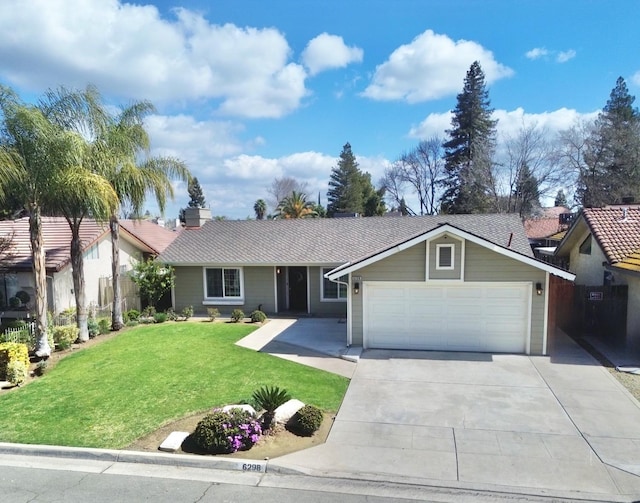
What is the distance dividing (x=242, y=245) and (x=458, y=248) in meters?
10.6

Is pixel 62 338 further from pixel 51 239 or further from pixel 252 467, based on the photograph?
pixel 252 467

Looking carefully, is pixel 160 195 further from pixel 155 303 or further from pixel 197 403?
pixel 197 403

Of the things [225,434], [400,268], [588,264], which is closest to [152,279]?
[400,268]

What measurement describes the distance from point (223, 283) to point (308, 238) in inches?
174

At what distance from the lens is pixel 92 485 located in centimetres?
620

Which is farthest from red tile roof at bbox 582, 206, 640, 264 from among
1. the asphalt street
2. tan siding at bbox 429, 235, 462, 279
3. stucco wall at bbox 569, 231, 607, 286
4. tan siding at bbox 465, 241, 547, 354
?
the asphalt street

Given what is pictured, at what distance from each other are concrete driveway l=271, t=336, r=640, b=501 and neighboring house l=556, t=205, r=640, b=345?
298 cm

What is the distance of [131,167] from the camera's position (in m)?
14.6

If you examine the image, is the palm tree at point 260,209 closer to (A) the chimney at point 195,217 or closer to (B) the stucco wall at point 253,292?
(A) the chimney at point 195,217

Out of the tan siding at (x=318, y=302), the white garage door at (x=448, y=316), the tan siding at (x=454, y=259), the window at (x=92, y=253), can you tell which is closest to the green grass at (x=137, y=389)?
the white garage door at (x=448, y=316)

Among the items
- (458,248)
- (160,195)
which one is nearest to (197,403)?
(458,248)

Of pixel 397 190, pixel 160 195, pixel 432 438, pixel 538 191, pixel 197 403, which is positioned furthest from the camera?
pixel 397 190

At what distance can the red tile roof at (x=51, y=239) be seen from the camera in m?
16.2

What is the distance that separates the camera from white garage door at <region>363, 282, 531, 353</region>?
12.5 meters
